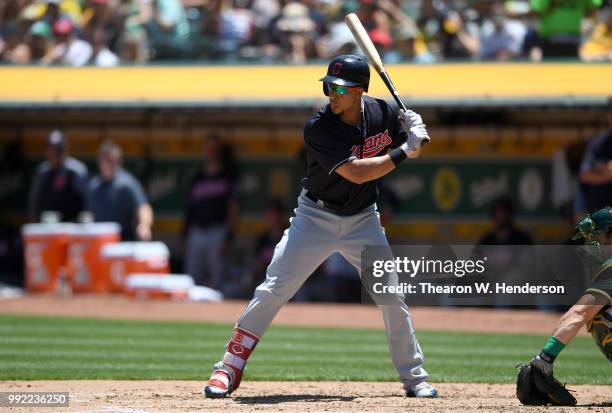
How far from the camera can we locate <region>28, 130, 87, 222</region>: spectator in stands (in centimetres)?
1366

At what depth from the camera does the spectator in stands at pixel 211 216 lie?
13.3 meters

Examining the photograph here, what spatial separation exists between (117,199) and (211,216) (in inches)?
42.8

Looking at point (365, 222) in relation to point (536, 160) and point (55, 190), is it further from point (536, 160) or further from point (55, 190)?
point (55, 190)

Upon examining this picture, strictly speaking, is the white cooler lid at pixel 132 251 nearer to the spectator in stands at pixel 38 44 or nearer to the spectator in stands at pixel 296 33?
the spectator in stands at pixel 296 33

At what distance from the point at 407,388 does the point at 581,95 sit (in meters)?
5.91

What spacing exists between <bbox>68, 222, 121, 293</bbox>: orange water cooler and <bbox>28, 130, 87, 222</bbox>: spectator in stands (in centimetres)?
73

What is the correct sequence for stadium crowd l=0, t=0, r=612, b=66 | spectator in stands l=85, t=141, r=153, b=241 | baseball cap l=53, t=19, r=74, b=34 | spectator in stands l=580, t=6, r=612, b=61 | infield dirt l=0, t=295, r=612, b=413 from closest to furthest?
infield dirt l=0, t=295, r=612, b=413
spectator in stands l=580, t=6, r=612, b=61
stadium crowd l=0, t=0, r=612, b=66
spectator in stands l=85, t=141, r=153, b=241
baseball cap l=53, t=19, r=74, b=34

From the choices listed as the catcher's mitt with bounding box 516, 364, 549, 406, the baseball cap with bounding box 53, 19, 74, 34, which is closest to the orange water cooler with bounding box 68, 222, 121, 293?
the baseball cap with bounding box 53, 19, 74, 34

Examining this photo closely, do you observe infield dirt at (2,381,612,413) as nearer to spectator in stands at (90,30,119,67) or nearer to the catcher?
the catcher

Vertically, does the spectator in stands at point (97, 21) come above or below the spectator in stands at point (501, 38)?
below

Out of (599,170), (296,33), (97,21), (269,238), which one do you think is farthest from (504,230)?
(97,21)

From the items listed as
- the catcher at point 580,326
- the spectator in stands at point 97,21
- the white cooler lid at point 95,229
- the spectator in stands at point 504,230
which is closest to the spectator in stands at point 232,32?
the spectator in stands at point 97,21

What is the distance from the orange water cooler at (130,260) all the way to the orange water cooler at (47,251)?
619 millimetres

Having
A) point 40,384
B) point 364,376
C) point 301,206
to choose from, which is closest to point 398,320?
point 301,206
